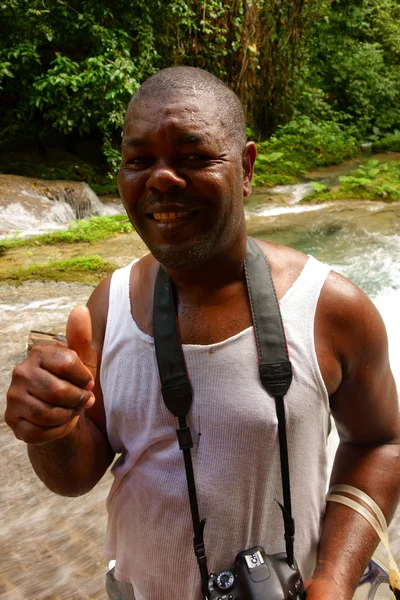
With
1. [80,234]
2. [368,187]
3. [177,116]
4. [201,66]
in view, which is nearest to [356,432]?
[177,116]

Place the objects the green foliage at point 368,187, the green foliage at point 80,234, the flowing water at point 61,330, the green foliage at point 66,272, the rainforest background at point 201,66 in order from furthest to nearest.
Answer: the green foliage at point 368,187
the rainforest background at point 201,66
the green foliage at point 80,234
the green foliage at point 66,272
the flowing water at point 61,330

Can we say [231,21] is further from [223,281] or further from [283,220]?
[223,281]

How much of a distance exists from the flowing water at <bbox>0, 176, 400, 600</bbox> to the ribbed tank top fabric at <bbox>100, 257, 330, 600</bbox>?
173 cm

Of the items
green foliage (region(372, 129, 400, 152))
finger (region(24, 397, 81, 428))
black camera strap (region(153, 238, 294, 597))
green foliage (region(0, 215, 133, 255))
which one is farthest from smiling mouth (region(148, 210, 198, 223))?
green foliage (region(372, 129, 400, 152))

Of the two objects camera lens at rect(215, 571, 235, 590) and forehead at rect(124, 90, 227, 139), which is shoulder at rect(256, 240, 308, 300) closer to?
forehead at rect(124, 90, 227, 139)

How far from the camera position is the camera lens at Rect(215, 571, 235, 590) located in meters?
1.36

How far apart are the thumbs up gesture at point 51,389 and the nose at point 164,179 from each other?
0.39 meters

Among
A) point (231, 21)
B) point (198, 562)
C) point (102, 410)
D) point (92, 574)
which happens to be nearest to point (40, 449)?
point (102, 410)

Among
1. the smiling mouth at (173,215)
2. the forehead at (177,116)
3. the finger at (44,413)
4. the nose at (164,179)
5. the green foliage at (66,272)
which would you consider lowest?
the green foliage at (66,272)

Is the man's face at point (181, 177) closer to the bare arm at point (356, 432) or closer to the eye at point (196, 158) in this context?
the eye at point (196, 158)

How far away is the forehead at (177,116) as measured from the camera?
4.40 ft

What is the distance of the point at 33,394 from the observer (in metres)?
1.09

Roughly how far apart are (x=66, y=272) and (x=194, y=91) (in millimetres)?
4875

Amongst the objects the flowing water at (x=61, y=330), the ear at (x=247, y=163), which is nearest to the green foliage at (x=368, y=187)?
the flowing water at (x=61, y=330)
